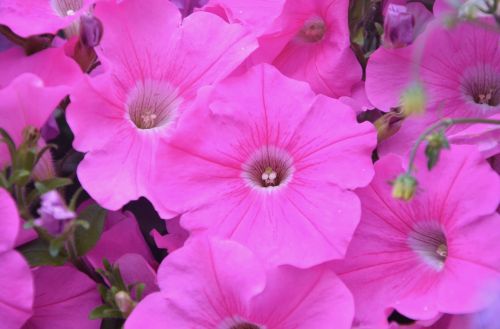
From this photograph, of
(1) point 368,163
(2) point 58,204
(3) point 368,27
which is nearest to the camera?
(2) point 58,204

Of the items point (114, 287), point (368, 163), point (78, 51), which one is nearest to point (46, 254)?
point (114, 287)

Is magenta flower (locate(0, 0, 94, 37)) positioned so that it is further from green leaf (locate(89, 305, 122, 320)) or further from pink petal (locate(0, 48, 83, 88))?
green leaf (locate(89, 305, 122, 320))

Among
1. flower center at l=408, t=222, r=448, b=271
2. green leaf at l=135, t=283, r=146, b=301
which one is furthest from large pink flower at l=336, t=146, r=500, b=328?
green leaf at l=135, t=283, r=146, b=301

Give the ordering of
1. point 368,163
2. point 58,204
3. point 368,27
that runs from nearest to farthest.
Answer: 1. point 58,204
2. point 368,163
3. point 368,27

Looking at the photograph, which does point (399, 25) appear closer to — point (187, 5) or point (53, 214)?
point (187, 5)

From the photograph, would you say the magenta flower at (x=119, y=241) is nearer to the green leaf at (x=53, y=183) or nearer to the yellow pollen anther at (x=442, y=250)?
the green leaf at (x=53, y=183)

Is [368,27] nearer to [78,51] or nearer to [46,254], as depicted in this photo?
[78,51]
